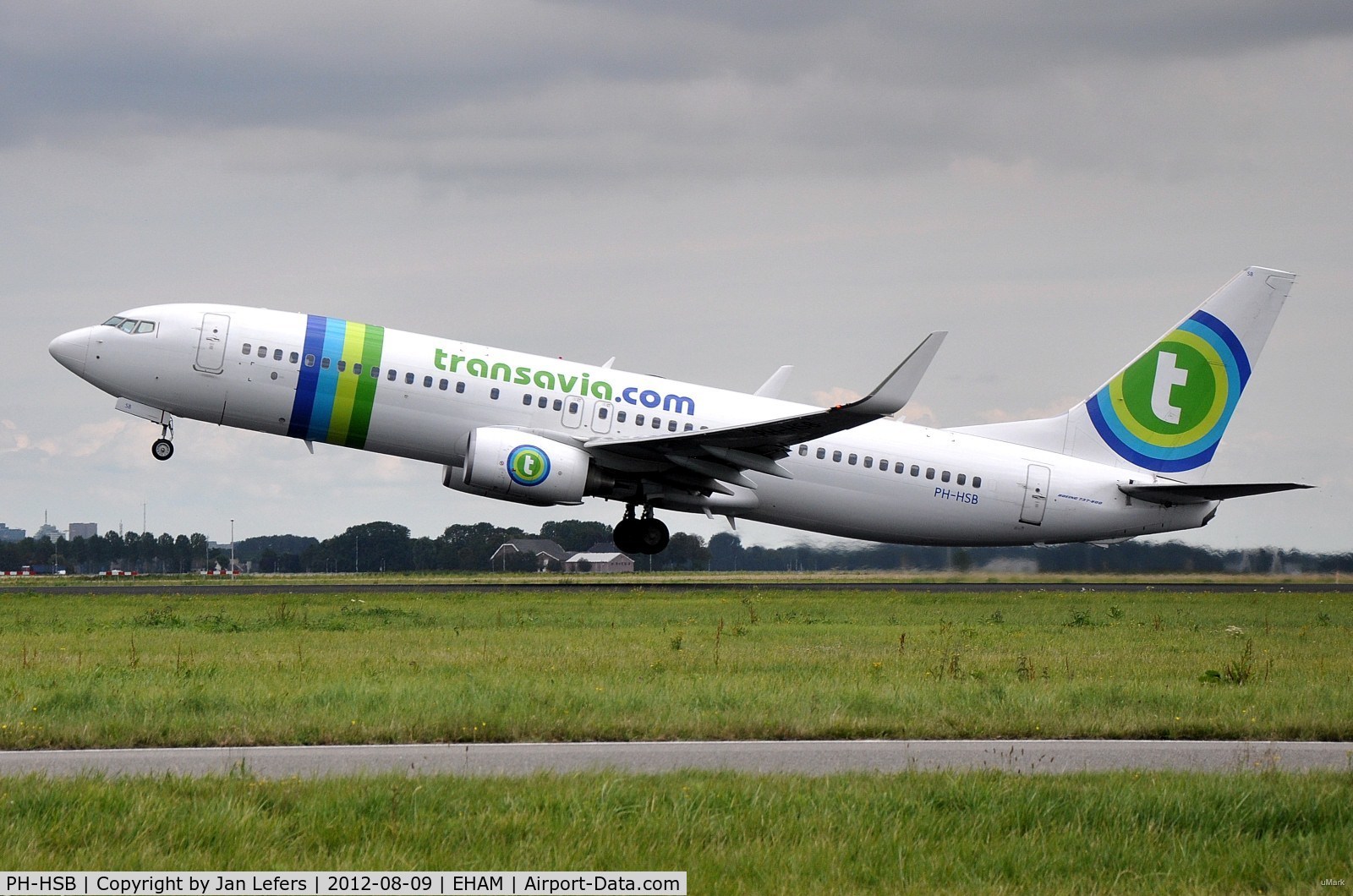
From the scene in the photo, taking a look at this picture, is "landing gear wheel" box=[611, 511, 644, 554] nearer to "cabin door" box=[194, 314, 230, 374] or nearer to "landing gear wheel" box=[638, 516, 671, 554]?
"landing gear wheel" box=[638, 516, 671, 554]

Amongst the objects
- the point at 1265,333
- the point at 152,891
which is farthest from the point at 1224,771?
the point at 1265,333

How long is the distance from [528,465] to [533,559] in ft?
119

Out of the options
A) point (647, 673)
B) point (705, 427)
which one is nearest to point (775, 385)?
point (705, 427)

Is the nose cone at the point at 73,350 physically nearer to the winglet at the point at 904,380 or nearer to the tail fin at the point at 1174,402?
the winglet at the point at 904,380

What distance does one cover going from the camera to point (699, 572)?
173ft

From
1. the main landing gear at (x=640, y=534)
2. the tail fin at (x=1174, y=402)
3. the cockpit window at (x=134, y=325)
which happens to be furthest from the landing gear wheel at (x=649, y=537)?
the cockpit window at (x=134, y=325)

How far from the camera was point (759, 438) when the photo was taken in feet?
98.6

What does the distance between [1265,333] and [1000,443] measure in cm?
738

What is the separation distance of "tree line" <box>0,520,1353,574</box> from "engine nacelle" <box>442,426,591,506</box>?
23.8ft

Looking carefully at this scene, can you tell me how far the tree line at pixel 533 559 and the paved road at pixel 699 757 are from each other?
26.0 meters

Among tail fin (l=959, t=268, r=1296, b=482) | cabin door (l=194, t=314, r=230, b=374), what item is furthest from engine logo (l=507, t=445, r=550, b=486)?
tail fin (l=959, t=268, r=1296, b=482)

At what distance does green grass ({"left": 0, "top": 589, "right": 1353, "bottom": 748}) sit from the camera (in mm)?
11531

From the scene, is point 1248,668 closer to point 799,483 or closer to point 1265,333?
point 799,483

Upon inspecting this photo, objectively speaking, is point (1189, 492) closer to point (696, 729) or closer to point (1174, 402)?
point (1174, 402)
